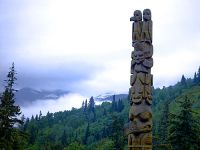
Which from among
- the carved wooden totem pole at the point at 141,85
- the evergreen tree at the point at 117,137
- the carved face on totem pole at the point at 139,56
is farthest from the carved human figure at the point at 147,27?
the evergreen tree at the point at 117,137

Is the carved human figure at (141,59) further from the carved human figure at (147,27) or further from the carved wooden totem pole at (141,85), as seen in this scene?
the carved human figure at (147,27)

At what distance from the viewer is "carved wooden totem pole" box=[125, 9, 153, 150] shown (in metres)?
17.3

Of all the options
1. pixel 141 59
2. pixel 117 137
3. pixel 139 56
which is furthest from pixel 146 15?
pixel 117 137

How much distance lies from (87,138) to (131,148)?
177 meters

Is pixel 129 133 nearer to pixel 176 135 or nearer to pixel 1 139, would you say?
pixel 176 135

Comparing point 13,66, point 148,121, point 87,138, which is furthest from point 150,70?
point 87,138

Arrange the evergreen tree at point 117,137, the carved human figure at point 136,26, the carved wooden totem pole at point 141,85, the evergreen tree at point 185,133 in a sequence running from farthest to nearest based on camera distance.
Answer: the evergreen tree at point 117,137 < the evergreen tree at point 185,133 < the carved human figure at point 136,26 < the carved wooden totem pole at point 141,85

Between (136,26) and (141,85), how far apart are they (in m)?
2.96

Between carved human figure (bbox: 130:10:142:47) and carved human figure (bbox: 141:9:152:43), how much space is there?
192 mm

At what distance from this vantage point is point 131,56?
19000mm

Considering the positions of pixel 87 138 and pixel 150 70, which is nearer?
pixel 150 70

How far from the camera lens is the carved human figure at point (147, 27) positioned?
18859 mm

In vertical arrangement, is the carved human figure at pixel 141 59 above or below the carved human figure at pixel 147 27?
below

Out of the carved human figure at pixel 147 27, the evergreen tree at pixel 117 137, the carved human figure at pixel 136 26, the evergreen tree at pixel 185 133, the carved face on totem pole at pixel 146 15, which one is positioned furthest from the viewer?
the evergreen tree at pixel 117 137
